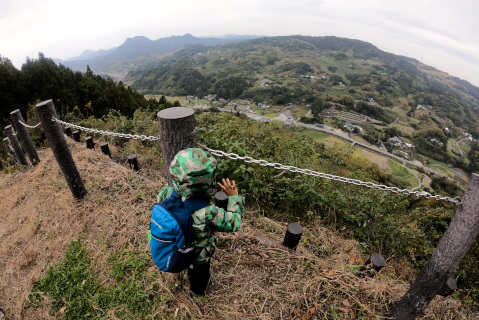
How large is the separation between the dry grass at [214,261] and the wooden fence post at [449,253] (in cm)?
41

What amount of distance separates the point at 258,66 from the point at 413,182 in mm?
98997

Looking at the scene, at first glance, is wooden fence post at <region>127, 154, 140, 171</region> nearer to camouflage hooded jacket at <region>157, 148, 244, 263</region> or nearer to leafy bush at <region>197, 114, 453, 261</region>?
leafy bush at <region>197, 114, 453, 261</region>

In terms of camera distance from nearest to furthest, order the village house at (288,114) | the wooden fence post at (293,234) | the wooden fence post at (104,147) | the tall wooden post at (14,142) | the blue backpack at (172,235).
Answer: the blue backpack at (172,235) → the wooden fence post at (293,234) → the wooden fence post at (104,147) → the tall wooden post at (14,142) → the village house at (288,114)

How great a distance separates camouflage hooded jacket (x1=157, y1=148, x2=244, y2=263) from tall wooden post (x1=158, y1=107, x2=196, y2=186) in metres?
0.43

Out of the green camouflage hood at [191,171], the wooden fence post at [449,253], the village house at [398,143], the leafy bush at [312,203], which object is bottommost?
the village house at [398,143]

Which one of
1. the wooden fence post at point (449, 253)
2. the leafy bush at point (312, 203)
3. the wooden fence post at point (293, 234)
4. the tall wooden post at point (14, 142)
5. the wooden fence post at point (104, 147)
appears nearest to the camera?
the wooden fence post at point (449, 253)

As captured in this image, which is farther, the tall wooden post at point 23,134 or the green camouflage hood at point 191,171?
the tall wooden post at point 23,134

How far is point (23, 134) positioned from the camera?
4.77m

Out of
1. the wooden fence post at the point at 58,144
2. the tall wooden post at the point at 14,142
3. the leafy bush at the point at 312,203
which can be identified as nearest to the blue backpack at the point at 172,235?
the leafy bush at the point at 312,203

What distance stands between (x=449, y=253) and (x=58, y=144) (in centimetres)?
497

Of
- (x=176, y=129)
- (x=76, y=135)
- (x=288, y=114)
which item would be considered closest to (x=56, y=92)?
(x=76, y=135)

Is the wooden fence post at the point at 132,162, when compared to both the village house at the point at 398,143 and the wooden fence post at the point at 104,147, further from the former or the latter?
the village house at the point at 398,143

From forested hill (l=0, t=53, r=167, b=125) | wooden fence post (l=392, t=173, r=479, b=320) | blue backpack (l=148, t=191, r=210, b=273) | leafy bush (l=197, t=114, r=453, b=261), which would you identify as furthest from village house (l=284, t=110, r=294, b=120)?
blue backpack (l=148, t=191, r=210, b=273)

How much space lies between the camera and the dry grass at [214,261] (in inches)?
90.0
